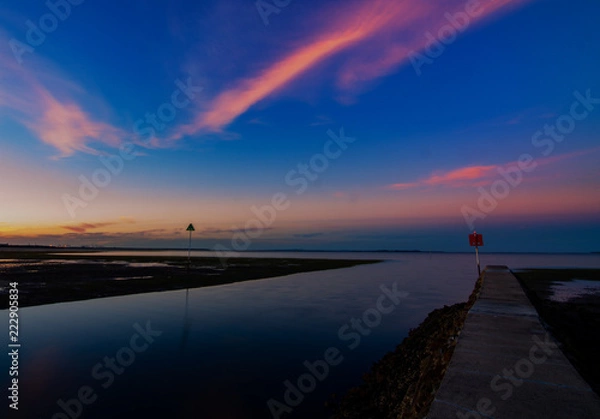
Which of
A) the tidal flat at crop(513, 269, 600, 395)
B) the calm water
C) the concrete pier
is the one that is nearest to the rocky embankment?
the concrete pier

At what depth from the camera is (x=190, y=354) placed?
40.1ft

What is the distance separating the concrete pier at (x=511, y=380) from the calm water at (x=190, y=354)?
4.18 m

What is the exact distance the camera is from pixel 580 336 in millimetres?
14078

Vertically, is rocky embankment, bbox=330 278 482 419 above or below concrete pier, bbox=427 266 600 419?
below

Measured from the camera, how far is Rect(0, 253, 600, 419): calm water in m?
8.49

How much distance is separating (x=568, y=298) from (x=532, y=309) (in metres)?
20.6

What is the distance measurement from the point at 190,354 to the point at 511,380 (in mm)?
10692

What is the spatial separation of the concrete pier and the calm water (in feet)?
13.7

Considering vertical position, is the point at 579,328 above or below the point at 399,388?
below

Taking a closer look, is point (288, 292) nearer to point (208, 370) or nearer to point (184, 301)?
point (184, 301)

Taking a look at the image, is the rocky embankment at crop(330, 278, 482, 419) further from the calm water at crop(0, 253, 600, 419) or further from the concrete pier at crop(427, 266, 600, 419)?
the calm water at crop(0, 253, 600, 419)

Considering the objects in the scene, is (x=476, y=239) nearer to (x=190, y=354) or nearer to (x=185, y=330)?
(x=185, y=330)

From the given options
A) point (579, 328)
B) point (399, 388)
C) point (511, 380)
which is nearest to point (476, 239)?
point (579, 328)

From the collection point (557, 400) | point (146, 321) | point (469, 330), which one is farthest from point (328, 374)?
point (146, 321)
